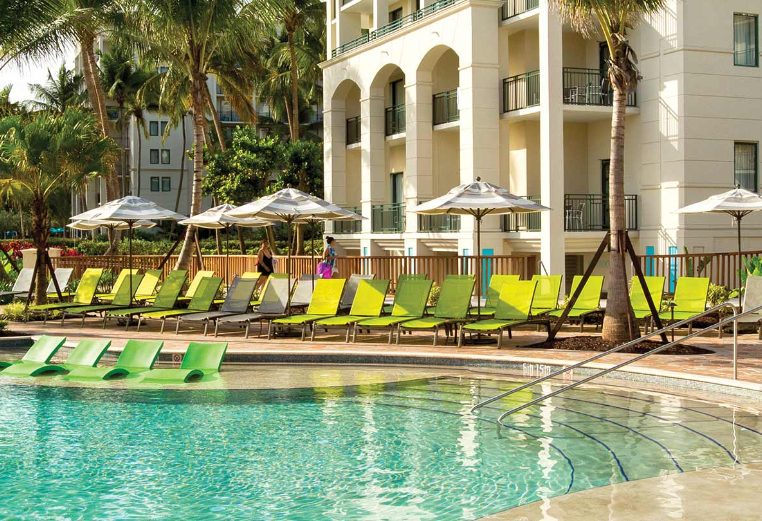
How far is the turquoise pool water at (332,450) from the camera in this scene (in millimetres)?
8086

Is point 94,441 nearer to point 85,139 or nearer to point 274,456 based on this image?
point 274,456

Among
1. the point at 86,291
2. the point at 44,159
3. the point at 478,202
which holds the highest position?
the point at 44,159

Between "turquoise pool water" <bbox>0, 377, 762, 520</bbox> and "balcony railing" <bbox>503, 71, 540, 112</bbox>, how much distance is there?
16.5 metres

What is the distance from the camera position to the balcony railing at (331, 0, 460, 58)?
30.2 metres

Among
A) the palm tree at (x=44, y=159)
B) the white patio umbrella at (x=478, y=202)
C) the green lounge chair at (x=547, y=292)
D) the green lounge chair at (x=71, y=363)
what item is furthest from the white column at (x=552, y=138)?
the green lounge chair at (x=71, y=363)

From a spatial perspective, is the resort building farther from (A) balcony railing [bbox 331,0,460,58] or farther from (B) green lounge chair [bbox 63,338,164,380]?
(B) green lounge chair [bbox 63,338,164,380]

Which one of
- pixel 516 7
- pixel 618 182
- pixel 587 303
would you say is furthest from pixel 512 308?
pixel 516 7

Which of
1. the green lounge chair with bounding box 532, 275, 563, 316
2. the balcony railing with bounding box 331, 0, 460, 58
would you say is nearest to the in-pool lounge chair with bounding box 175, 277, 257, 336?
the green lounge chair with bounding box 532, 275, 563, 316

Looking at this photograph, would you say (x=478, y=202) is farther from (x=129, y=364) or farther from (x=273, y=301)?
(x=129, y=364)

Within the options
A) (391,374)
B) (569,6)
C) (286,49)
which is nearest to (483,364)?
(391,374)

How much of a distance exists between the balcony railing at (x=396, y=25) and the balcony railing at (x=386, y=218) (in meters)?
5.92

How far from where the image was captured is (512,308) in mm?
16672

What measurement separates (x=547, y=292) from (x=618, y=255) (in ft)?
11.1

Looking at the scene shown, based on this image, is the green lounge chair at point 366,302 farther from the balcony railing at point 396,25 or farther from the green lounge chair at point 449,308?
the balcony railing at point 396,25
